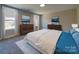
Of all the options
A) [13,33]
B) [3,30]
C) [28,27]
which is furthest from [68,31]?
[3,30]

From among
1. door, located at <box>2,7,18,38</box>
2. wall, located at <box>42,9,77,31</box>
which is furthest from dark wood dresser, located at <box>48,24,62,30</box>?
door, located at <box>2,7,18,38</box>

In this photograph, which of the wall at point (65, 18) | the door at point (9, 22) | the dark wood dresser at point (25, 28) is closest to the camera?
the wall at point (65, 18)

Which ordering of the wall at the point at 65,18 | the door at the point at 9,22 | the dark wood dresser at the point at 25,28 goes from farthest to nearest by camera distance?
the door at the point at 9,22 → the dark wood dresser at the point at 25,28 → the wall at the point at 65,18

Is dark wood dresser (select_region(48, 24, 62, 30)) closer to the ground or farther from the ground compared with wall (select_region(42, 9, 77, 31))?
closer to the ground

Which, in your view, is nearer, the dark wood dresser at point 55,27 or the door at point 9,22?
the dark wood dresser at point 55,27

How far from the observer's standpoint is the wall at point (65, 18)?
2.90m

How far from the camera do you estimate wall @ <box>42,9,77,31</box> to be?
2896 millimetres

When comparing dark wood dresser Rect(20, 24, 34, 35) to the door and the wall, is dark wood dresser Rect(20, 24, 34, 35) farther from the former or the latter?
the wall

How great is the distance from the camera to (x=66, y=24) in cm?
298

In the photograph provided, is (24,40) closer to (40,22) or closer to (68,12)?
(40,22)

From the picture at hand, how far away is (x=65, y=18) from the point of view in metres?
3.05

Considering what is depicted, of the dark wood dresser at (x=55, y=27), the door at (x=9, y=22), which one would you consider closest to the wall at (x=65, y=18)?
the dark wood dresser at (x=55, y=27)

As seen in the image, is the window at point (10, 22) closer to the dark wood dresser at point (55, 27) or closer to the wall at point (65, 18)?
the wall at point (65, 18)

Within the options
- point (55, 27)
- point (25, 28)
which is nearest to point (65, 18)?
point (55, 27)
